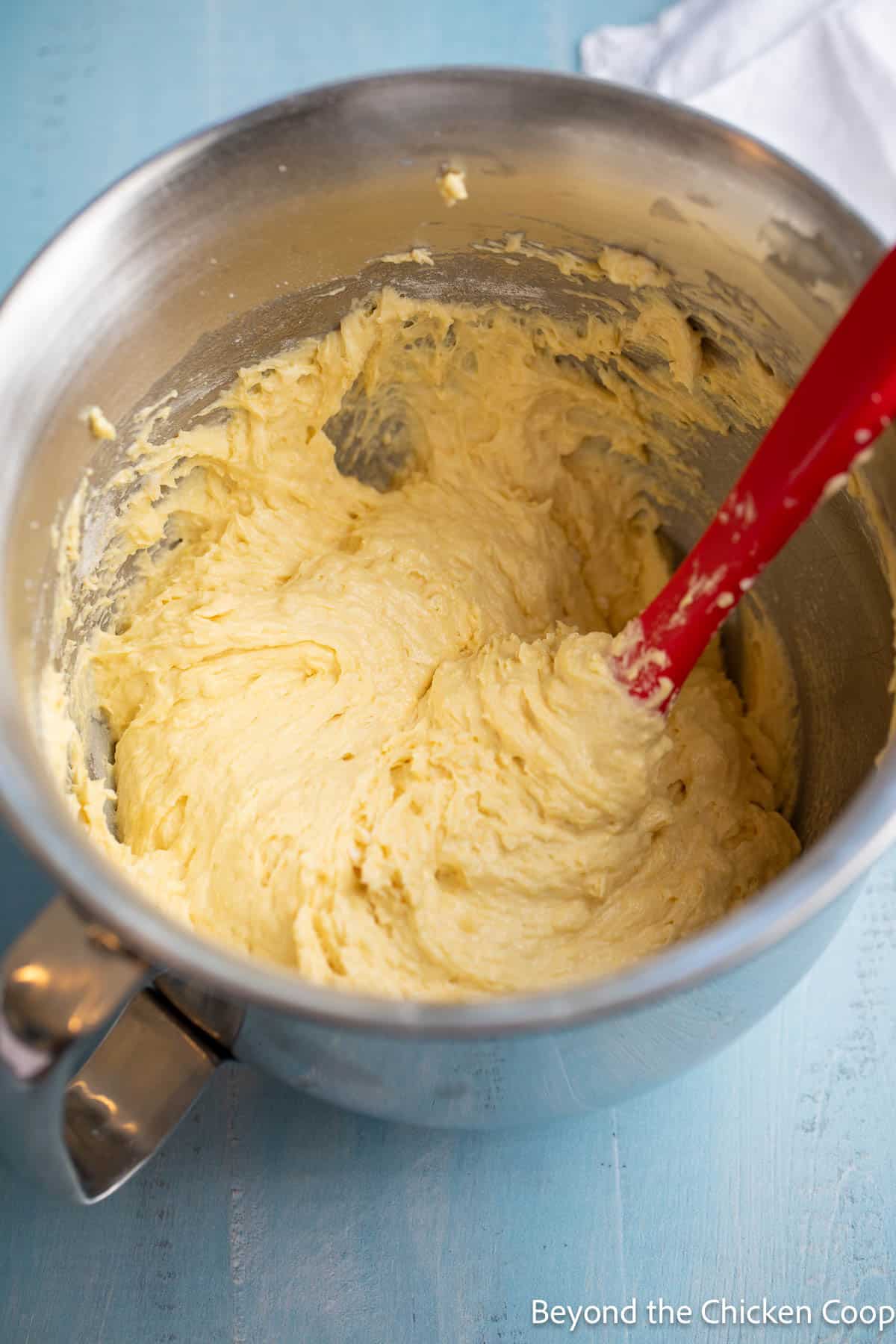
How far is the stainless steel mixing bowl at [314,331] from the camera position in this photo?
0.89m

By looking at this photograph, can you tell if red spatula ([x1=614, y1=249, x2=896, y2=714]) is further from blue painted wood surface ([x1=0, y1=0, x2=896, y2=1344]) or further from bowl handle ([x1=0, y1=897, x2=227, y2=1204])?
bowl handle ([x1=0, y1=897, x2=227, y2=1204])

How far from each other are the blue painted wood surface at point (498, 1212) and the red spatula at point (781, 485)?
0.53m

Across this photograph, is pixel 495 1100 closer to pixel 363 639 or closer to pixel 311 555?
pixel 363 639

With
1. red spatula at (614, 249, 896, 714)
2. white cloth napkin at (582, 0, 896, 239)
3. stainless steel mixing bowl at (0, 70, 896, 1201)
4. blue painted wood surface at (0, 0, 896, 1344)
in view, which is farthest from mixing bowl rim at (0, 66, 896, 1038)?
white cloth napkin at (582, 0, 896, 239)

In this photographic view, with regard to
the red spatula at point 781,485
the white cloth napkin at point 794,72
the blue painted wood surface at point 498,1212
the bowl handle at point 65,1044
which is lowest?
the blue painted wood surface at point 498,1212

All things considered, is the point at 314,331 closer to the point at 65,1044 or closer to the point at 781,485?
the point at 781,485

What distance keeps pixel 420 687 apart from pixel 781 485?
0.54m

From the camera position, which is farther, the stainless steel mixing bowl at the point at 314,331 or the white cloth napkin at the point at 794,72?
the white cloth napkin at the point at 794,72

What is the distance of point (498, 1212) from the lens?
1.38m

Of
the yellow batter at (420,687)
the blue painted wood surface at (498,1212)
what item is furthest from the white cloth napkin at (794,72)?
the blue painted wood surface at (498,1212)

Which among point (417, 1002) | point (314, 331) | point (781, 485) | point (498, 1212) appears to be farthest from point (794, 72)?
point (498, 1212)

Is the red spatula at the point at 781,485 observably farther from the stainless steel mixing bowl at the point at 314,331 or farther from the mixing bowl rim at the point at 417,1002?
the mixing bowl rim at the point at 417,1002

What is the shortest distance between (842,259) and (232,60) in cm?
136

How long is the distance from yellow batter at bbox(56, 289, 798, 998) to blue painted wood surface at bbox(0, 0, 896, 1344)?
0.97ft
